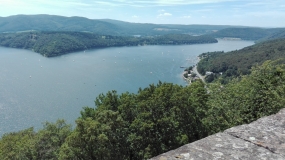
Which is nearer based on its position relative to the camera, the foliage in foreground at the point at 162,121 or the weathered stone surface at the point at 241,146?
the weathered stone surface at the point at 241,146

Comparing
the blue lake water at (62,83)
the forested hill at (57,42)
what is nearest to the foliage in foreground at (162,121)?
the blue lake water at (62,83)

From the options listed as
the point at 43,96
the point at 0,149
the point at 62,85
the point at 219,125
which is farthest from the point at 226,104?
the point at 62,85

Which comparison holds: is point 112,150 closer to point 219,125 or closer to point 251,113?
point 219,125

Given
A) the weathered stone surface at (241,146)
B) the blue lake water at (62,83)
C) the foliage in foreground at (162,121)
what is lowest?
the blue lake water at (62,83)

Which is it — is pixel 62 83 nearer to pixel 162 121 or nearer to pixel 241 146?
pixel 162 121

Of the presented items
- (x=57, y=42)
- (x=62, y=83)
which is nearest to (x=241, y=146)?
(x=62, y=83)

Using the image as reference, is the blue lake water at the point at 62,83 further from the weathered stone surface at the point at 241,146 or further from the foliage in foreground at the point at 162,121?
the weathered stone surface at the point at 241,146
